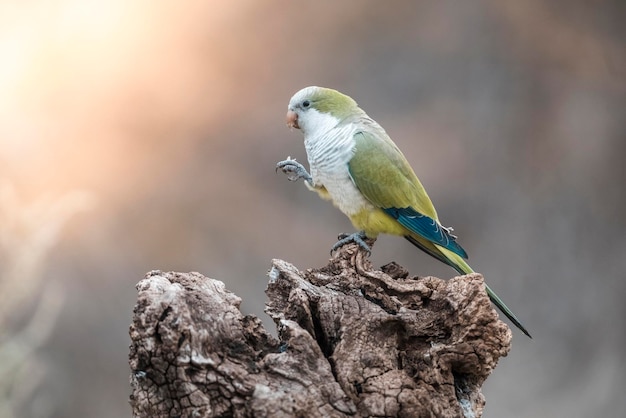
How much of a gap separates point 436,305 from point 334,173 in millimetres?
778

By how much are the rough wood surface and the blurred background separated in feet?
6.32

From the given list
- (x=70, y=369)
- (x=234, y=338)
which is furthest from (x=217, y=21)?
(x=234, y=338)

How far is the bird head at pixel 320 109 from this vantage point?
8.07 feet

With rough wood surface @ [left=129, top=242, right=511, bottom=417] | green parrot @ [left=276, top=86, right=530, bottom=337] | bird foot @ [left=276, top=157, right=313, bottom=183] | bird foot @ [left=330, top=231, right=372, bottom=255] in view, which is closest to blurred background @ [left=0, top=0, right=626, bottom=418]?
bird foot @ [left=276, top=157, right=313, bottom=183]

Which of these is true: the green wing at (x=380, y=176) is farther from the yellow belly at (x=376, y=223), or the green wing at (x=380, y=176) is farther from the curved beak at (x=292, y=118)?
the curved beak at (x=292, y=118)

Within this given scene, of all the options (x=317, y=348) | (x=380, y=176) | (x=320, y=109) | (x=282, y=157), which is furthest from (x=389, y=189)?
(x=282, y=157)

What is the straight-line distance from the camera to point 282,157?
12.1 feet

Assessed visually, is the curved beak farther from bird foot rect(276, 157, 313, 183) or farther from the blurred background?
the blurred background

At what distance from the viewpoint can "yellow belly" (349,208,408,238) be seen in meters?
2.39

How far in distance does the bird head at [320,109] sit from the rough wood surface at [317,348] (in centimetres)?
78

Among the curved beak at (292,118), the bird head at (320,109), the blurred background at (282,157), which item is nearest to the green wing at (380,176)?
the bird head at (320,109)

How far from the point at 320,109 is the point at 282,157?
1.23 m

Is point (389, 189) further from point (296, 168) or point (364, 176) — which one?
point (296, 168)

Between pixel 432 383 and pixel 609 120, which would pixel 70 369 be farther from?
pixel 609 120
